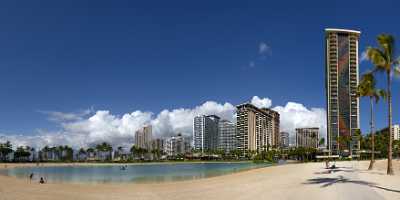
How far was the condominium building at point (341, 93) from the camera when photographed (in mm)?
188375

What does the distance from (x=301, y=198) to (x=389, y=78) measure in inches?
783

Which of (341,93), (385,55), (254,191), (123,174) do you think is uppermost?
(341,93)

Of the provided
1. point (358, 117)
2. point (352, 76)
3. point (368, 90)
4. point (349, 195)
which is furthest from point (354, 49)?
point (349, 195)

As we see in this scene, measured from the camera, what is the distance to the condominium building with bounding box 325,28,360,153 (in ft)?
618

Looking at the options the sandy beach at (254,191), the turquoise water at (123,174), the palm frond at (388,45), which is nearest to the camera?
the sandy beach at (254,191)

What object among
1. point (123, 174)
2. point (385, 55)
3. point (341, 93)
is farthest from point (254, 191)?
point (341, 93)

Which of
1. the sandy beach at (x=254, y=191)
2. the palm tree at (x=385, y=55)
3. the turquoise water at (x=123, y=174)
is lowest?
the turquoise water at (x=123, y=174)

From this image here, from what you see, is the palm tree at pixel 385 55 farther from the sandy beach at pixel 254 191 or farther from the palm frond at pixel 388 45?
the sandy beach at pixel 254 191

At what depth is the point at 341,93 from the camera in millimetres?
189125

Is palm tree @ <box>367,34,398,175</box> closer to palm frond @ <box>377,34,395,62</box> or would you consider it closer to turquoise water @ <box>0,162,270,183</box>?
palm frond @ <box>377,34,395,62</box>

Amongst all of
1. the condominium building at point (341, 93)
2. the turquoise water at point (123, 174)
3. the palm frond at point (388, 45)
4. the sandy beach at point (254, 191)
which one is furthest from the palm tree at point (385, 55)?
the condominium building at point (341, 93)

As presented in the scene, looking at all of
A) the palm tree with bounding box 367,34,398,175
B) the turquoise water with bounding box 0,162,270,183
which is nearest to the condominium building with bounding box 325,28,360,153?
the turquoise water with bounding box 0,162,270,183

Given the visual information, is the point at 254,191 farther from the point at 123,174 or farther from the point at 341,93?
the point at 341,93

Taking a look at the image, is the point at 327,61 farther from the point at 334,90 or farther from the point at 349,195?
the point at 349,195
